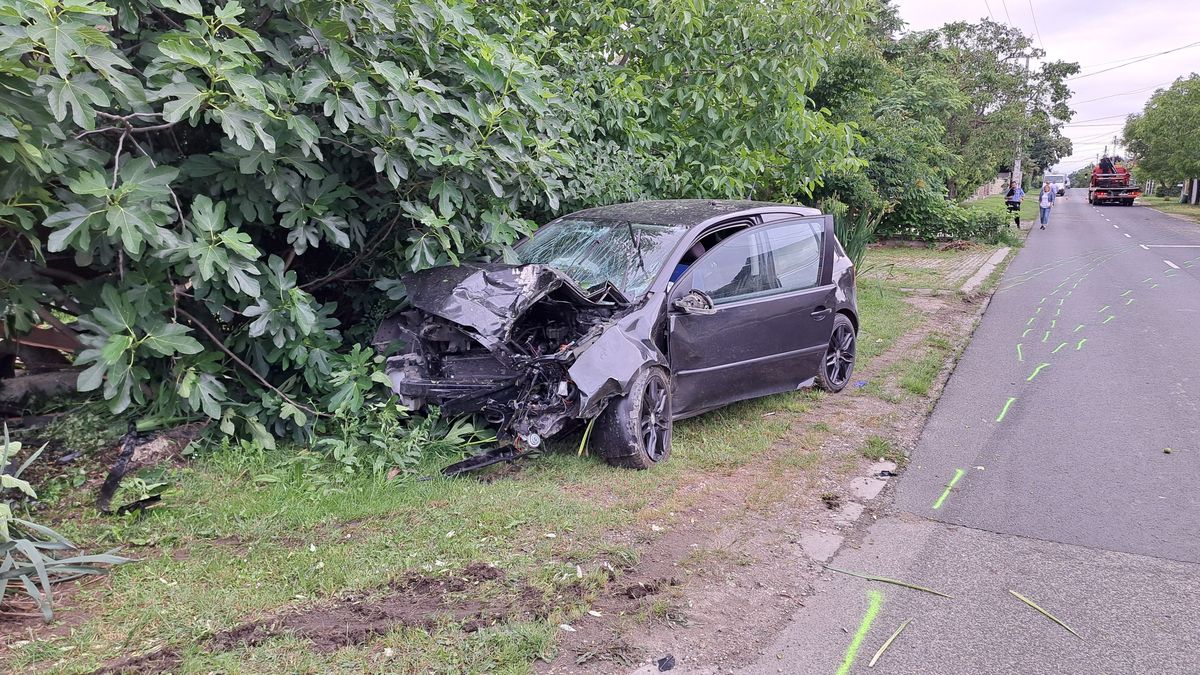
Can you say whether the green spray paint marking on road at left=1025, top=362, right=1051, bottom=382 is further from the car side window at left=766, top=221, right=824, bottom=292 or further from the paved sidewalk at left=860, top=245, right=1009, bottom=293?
the paved sidewalk at left=860, top=245, right=1009, bottom=293

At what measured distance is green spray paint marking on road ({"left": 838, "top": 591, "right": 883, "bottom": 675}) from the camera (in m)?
3.24

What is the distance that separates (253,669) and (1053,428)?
5.94 m

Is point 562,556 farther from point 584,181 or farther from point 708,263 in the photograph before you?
point 584,181

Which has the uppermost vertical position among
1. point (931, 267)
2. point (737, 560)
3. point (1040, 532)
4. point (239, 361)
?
point (239, 361)

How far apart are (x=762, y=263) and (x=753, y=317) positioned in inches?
20.4

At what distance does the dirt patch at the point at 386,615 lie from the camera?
3137 millimetres

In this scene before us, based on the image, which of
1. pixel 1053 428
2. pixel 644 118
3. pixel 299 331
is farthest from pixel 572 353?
pixel 644 118

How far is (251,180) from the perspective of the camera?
4.88m

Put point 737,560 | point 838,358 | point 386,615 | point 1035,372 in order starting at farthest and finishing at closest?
point 1035,372 < point 838,358 < point 737,560 < point 386,615

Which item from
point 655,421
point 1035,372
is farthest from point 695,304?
point 1035,372

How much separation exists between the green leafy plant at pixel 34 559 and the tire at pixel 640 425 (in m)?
2.70

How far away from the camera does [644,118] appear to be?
8.79 metres

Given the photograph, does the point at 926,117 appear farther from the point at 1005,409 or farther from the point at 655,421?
the point at 655,421

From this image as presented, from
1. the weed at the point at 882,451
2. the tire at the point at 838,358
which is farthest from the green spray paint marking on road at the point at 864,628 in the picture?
the tire at the point at 838,358
